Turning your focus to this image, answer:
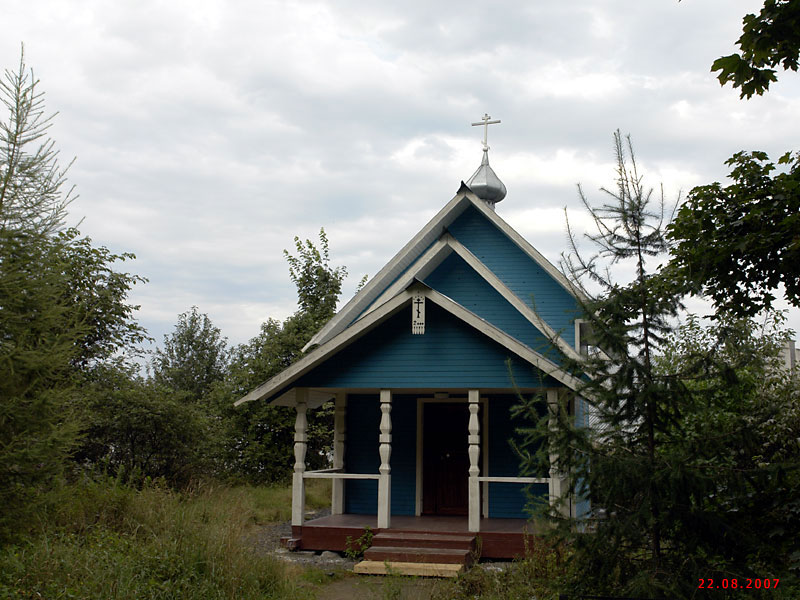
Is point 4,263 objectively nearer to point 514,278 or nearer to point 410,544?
point 410,544

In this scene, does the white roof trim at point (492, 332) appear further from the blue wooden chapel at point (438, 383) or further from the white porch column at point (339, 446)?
the white porch column at point (339, 446)

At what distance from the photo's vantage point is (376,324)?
11.8 metres

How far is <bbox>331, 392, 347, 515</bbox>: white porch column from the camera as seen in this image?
45.6ft

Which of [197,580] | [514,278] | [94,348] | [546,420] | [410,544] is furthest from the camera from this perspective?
[94,348]

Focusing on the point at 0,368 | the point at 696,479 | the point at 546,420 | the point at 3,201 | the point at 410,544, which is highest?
the point at 3,201

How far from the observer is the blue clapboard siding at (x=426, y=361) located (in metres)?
11.4

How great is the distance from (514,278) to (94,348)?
9671 millimetres

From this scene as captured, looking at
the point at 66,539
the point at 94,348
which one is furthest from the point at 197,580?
the point at 94,348

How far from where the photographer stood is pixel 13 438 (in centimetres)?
764

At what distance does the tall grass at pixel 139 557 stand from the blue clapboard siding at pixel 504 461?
525 cm

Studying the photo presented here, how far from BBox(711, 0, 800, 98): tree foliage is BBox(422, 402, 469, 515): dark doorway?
28.6 feet

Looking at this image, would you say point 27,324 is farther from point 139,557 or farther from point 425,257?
point 425,257
